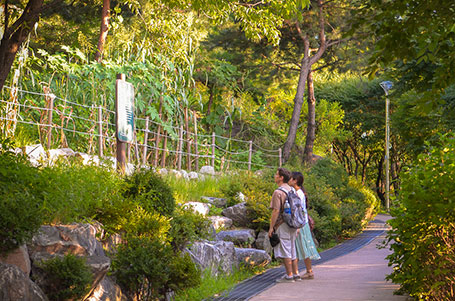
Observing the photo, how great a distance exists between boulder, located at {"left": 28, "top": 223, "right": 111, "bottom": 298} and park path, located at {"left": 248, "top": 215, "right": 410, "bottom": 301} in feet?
7.89

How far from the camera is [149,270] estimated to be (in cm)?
718

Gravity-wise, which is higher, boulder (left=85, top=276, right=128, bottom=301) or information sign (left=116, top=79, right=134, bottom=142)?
information sign (left=116, top=79, right=134, bottom=142)

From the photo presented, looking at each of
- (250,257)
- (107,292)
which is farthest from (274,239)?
(107,292)

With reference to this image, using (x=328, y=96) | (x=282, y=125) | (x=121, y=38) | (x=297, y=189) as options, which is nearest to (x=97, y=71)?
(x=121, y=38)

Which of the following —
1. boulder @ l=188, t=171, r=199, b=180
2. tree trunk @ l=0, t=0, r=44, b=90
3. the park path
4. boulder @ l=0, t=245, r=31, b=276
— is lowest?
the park path

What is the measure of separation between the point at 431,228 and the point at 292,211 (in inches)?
130

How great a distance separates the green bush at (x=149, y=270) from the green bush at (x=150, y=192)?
1045 mm

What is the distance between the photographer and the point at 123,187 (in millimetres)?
8570

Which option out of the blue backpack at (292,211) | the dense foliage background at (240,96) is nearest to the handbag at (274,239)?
the blue backpack at (292,211)

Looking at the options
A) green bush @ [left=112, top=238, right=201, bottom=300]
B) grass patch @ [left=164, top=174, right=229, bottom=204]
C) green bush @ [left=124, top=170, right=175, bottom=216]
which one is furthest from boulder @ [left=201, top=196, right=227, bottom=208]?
green bush @ [left=112, top=238, right=201, bottom=300]

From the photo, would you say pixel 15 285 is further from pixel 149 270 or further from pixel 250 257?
pixel 250 257

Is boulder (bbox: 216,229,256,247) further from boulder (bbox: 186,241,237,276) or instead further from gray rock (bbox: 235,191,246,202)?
gray rock (bbox: 235,191,246,202)

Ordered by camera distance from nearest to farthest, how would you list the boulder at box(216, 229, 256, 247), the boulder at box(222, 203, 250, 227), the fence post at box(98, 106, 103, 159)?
the boulder at box(216, 229, 256, 247) → the fence post at box(98, 106, 103, 159) → the boulder at box(222, 203, 250, 227)

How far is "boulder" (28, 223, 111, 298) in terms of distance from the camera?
20.5 ft
